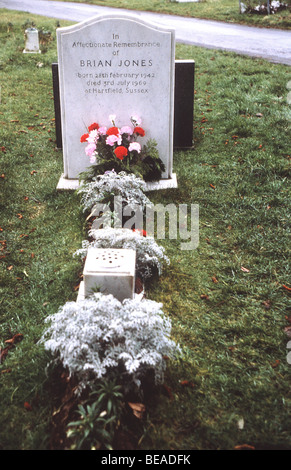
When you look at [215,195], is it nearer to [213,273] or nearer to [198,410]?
[213,273]

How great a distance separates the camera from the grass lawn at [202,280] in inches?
99.3

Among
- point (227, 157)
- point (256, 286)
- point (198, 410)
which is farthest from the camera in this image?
point (227, 157)

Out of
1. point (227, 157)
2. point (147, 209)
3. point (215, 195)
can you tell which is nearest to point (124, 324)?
point (147, 209)

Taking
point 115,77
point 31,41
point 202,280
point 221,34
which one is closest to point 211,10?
point 221,34

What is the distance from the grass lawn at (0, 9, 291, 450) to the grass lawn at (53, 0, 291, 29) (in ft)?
31.1

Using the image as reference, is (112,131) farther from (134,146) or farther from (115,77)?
(115,77)

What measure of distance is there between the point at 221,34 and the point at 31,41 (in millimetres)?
6123

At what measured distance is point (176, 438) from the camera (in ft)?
7.87

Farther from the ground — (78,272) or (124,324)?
(124,324)

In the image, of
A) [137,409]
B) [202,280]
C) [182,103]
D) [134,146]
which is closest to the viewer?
[137,409]

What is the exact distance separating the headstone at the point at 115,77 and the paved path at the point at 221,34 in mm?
3923

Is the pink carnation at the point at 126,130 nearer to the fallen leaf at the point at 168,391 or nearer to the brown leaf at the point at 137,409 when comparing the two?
the fallen leaf at the point at 168,391

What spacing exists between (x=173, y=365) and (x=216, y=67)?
26.8 feet

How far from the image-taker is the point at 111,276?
3.00 m
